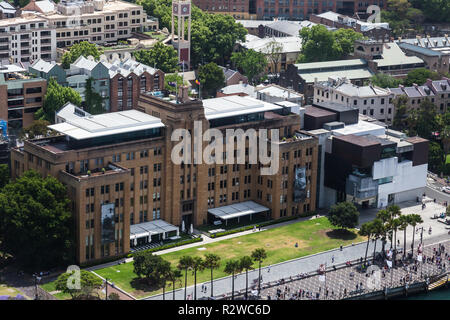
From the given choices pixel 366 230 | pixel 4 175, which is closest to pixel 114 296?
pixel 4 175

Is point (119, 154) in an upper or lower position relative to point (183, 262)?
upper

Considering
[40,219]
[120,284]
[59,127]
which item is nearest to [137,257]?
[120,284]

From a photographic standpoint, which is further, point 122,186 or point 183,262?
point 122,186

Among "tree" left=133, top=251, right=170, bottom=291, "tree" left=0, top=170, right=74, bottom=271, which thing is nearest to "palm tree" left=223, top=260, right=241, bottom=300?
"tree" left=133, top=251, right=170, bottom=291

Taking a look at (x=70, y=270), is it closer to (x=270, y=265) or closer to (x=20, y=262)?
(x=20, y=262)

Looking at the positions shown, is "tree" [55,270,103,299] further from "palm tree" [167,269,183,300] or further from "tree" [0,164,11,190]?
"tree" [0,164,11,190]

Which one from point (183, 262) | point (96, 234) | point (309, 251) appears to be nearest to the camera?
point (183, 262)
